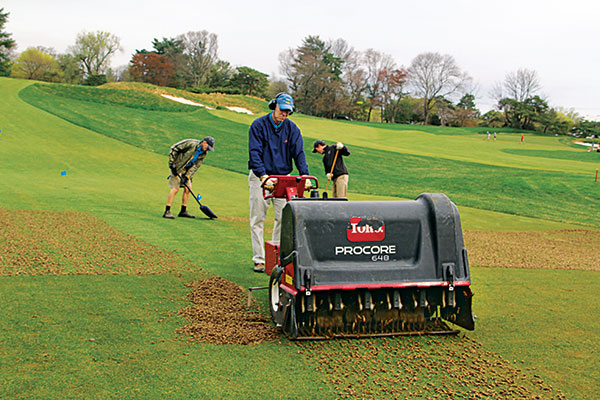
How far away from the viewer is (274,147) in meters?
6.27

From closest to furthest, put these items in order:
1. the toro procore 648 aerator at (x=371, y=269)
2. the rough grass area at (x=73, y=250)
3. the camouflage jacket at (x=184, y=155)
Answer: the toro procore 648 aerator at (x=371, y=269) → the rough grass area at (x=73, y=250) → the camouflage jacket at (x=184, y=155)

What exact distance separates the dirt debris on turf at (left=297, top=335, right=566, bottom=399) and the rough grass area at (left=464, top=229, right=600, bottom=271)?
421cm

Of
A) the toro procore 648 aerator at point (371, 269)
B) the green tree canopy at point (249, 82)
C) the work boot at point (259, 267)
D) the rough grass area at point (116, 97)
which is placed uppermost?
the green tree canopy at point (249, 82)

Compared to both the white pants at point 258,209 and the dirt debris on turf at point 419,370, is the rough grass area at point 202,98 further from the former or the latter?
the dirt debris on turf at point 419,370

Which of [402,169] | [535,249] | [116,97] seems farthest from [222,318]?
[116,97]

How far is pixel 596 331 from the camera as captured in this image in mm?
4676

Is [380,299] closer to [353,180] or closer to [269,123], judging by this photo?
[269,123]

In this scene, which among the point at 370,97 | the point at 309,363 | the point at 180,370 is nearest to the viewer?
the point at 180,370

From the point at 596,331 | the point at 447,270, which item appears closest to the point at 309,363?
the point at 447,270

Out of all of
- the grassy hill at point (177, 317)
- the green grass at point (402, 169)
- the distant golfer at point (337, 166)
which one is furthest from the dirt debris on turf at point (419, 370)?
the green grass at point (402, 169)

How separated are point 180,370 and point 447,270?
87.1 inches

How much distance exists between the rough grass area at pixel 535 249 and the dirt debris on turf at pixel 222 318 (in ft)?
14.0

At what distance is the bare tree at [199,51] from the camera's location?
277ft

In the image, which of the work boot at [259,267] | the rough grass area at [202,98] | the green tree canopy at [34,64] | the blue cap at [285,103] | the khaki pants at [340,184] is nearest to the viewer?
the blue cap at [285,103]
